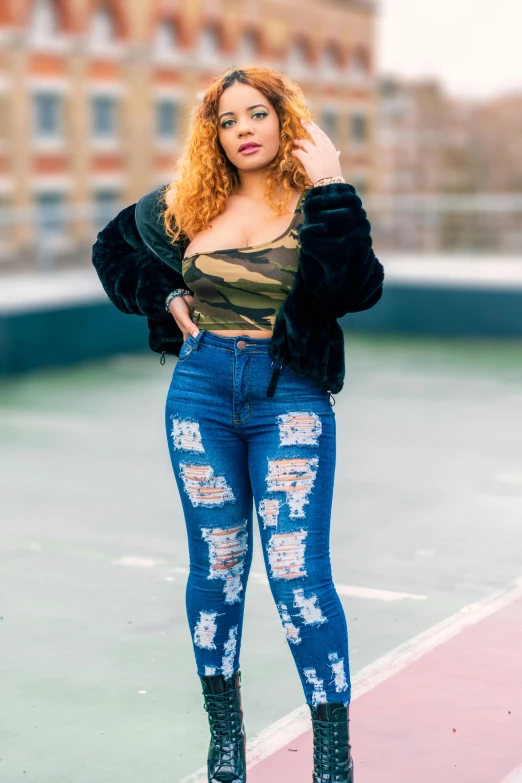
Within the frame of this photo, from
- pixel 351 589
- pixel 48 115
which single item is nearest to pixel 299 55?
pixel 48 115

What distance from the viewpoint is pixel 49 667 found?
12.8 feet

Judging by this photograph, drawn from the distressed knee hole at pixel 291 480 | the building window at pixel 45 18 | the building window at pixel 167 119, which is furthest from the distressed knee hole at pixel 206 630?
the building window at pixel 167 119

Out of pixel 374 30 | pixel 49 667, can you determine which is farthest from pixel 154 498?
pixel 374 30

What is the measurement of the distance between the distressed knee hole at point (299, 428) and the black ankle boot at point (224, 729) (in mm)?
573

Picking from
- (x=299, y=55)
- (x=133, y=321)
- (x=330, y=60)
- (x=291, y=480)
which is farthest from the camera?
(x=330, y=60)

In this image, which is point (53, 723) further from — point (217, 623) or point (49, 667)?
point (217, 623)

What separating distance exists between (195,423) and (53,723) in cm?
118

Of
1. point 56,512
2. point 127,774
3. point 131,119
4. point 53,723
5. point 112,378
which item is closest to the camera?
point 127,774

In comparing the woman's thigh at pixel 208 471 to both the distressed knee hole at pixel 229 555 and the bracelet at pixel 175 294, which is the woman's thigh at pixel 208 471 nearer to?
the distressed knee hole at pixel 229 555

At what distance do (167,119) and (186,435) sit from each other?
40654 millimetres

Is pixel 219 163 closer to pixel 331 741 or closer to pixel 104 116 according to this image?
pixel 331 741

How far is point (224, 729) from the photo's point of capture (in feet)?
9.36

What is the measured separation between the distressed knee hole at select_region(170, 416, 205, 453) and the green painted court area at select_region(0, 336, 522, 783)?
0.88 meters

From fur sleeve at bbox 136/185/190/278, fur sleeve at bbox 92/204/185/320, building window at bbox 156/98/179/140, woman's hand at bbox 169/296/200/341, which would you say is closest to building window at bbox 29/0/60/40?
building window at bbox 156/98/179/140
